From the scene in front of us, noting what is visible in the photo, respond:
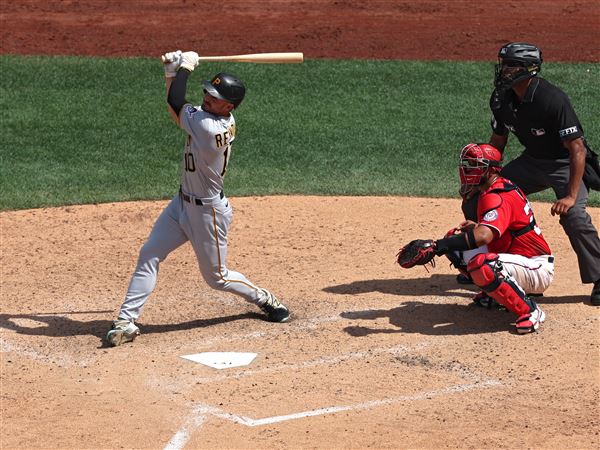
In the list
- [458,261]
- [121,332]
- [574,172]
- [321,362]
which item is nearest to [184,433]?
[321,362]

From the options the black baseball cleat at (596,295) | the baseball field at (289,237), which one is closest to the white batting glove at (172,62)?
the baseball field at (289,237)

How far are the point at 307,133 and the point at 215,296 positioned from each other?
16.7ft

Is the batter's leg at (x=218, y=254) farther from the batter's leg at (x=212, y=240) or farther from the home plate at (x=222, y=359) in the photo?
the home plate at (x=222, y=359)

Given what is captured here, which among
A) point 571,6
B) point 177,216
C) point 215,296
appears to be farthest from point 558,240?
point 571,6

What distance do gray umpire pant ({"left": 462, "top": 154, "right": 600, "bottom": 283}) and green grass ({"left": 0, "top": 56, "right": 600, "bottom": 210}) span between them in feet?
9.40

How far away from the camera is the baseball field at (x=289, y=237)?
6.11 m

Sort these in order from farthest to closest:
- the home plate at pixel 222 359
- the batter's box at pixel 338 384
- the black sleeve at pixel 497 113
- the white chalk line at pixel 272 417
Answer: the black sleeve at pixel 497 113 < the home plate at pixel 222 359 < the batter's box at pixel 338 384 < the white chalk line at pixel 272 417

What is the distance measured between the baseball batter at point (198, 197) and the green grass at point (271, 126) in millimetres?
3529

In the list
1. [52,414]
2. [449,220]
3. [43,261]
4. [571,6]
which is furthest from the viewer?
[571,6]

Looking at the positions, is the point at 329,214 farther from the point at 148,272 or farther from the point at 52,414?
the point at 52,414

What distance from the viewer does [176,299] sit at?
8.30m

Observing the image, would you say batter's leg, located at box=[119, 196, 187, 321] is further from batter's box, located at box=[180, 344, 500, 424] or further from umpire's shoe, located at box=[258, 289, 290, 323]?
batter's box, located at box=[180, 344, 500, 424]

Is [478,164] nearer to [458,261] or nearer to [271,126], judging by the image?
[458,261]

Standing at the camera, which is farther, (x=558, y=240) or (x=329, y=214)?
(x=329, y=214)
